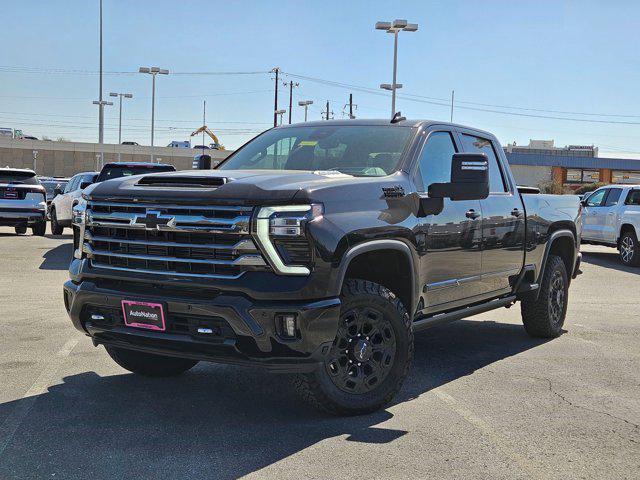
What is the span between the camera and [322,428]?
467 cm

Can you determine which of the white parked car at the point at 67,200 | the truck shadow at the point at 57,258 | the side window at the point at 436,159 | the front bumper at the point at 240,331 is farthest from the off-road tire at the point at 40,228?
the front bumper at the point at 240,331

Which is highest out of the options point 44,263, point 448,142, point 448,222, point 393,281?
point 448,142

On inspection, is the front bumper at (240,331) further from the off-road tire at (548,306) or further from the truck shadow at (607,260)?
the truck shadow at (607,260)

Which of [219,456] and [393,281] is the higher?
[393,281]

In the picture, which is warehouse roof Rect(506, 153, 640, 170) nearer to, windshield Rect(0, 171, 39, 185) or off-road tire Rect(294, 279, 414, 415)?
windshield Rect(0, 171, 39, 185)

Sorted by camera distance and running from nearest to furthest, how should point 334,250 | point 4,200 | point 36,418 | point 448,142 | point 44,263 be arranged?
1. point 334,250
2. point 36,418
3. point 448,142
4. point 44,263
5. point 4,200

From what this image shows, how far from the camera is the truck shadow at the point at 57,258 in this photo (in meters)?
13.1

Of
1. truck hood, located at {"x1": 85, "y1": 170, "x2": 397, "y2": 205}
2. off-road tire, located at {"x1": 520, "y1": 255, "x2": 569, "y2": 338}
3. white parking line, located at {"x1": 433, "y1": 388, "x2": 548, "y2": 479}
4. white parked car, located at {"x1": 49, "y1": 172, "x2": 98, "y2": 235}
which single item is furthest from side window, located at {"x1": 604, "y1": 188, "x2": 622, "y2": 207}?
truck hood, located at {"x1": 85, "y1": 170, "x2": 397, "y2": 205}

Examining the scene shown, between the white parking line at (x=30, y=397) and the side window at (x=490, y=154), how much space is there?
382cm

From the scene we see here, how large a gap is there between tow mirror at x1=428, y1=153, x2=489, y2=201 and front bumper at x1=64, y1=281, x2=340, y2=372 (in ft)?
4.60

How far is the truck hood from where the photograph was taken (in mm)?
4359

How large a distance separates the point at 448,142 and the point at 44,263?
9.68 meters

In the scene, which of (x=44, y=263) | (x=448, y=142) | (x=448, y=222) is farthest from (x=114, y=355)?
(x=44, y=263)

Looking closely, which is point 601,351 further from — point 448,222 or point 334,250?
point 334,250
